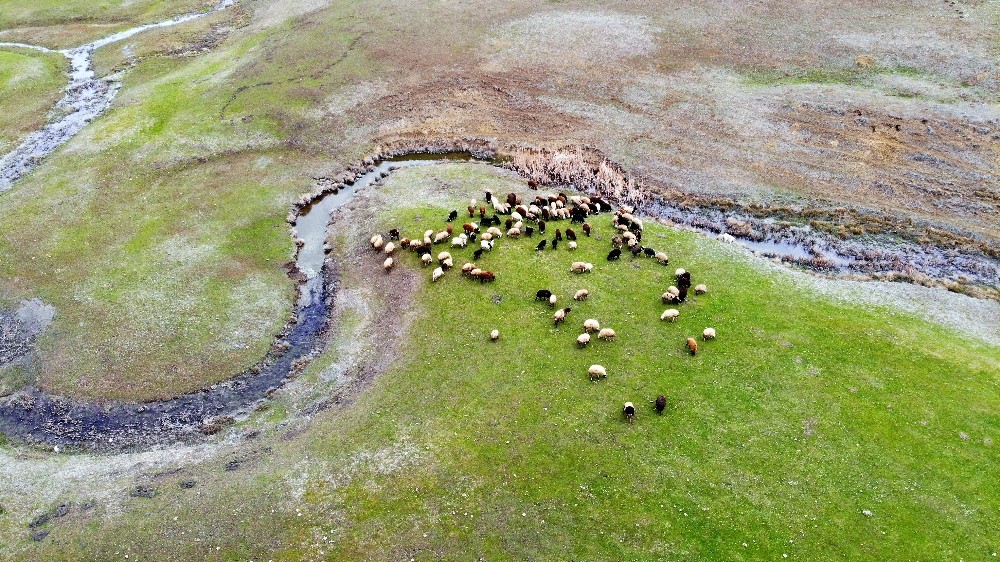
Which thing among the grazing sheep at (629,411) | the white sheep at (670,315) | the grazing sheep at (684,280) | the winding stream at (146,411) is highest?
the grazing sheep at (684,280)

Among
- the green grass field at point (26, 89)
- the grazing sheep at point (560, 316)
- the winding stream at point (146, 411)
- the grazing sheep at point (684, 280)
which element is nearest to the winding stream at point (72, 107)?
the green grass field at point (26, 89)

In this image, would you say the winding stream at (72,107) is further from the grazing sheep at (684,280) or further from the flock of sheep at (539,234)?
the grazing sheep at (684,280)

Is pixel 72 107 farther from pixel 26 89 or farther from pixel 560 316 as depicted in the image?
pixel 560 316

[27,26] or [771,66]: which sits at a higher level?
[27,26]

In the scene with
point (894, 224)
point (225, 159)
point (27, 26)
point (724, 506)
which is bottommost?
point (724, 506)

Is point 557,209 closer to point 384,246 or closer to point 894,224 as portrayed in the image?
point 384,246

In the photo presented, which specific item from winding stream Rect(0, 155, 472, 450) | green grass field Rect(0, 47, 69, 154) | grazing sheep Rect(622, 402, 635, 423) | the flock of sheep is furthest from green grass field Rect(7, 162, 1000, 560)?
green grass field Rect(0, 47, 69, 154)

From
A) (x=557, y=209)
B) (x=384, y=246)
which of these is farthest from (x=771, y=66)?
(x=384, y=246)
